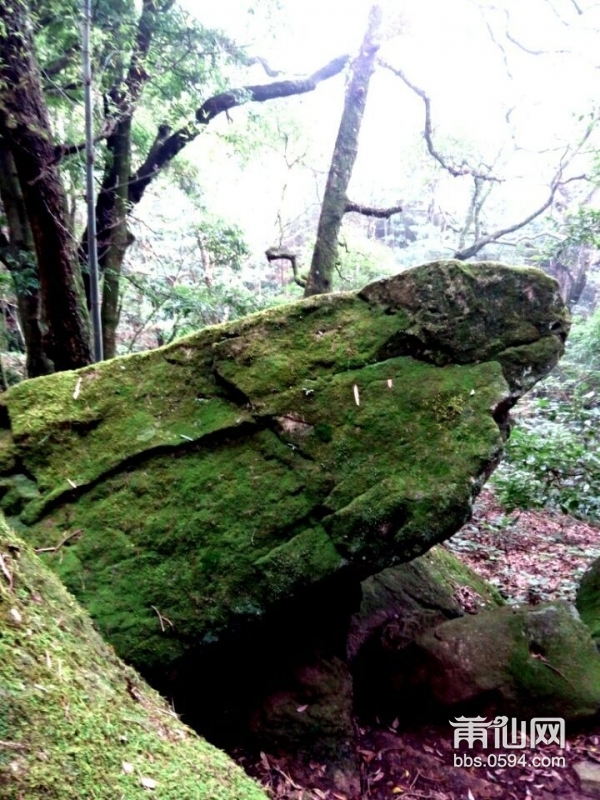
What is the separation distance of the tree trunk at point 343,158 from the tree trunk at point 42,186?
12.1 ft

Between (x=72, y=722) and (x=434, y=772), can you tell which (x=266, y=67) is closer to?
(x=434, y=772)

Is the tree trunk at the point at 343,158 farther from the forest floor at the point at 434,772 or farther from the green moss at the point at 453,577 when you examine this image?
the forest floor at the point at 434,772

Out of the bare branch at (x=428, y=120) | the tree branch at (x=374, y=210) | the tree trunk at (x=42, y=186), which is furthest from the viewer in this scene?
the bare branch at (x=428, y=120)

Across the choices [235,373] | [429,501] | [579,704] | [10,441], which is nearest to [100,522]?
[10,441]

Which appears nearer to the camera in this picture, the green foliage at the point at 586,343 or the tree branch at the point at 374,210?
the tree branch at the point at 374,210

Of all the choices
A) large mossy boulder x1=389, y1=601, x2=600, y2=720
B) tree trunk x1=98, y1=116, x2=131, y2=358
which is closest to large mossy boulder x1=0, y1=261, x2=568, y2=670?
large mossy boulder x1=389, y1=601, x2=600, y2=720

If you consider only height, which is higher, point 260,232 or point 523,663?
point 260,232

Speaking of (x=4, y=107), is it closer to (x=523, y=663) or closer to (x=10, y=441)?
(x=10, y=441)

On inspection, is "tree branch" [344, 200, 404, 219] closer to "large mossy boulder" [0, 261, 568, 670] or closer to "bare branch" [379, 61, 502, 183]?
"bare branch" [379, 61, 502, 183]

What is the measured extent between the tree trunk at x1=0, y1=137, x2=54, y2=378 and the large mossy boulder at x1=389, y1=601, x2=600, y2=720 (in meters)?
5.39

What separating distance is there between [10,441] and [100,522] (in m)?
0.87

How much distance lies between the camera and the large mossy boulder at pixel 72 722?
1.05m

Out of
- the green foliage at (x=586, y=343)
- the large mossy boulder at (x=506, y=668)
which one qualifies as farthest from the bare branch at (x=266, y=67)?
the large mossy boulder at (x=506, y=668)

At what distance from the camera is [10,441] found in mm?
3391
